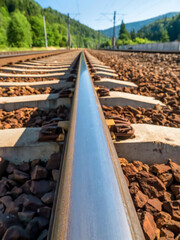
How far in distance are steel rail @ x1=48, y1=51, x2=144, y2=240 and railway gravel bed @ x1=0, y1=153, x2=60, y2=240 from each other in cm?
27

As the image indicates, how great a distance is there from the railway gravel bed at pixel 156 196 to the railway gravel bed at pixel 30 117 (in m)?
0.86

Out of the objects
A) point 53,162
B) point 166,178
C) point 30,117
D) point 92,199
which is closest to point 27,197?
point 53,162

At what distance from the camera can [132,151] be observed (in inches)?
50.6

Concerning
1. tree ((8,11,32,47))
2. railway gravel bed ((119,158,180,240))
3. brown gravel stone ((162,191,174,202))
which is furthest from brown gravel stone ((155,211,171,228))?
tree ((8,11,32,47))

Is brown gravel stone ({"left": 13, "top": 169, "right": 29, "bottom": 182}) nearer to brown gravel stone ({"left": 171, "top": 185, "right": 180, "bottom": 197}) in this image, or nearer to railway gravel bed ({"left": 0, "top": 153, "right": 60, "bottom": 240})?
railway gravel bed ({"left": 0, "top": 153, "right": 60, "bottom": 240})

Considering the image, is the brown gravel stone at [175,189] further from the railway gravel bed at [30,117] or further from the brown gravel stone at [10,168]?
the railway gravel bed at [30,117]

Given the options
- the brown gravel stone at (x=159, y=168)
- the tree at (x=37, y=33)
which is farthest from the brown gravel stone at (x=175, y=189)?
the tree at (x=37, y=33)

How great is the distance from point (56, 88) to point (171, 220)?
2.45 metres

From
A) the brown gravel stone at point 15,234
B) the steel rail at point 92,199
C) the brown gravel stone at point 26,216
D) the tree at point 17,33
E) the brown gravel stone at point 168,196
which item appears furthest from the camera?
the tree at point 17,33

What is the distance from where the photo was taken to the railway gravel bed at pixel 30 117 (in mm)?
1797

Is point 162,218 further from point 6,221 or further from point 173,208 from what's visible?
point 6,221

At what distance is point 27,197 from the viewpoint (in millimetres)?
991

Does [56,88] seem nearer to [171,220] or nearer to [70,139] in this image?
[70,139]

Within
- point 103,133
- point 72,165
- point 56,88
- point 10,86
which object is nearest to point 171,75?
point 56,88
